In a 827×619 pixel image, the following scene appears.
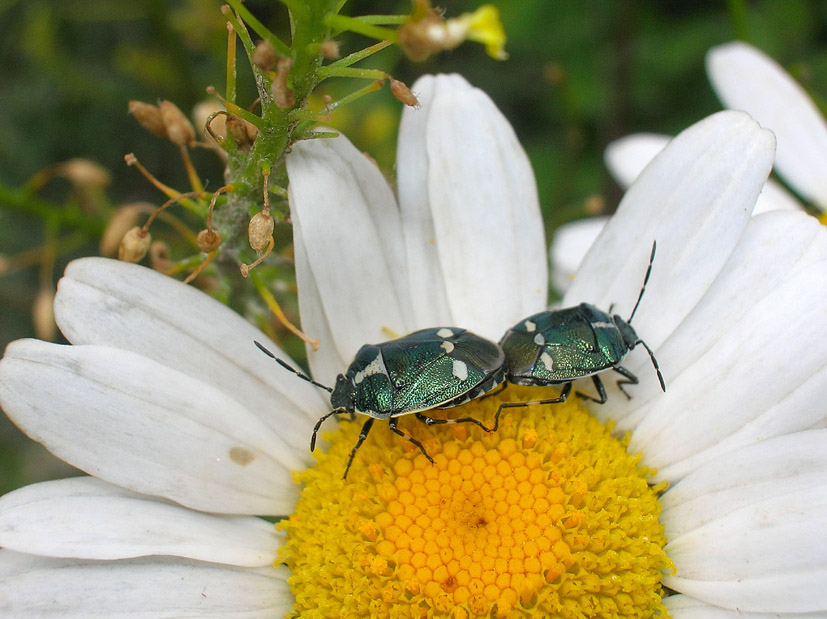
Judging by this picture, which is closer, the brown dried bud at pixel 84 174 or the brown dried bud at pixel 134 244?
the brown dried bud at pixel 134 244

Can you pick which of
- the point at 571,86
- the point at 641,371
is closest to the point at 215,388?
the point at 641,371

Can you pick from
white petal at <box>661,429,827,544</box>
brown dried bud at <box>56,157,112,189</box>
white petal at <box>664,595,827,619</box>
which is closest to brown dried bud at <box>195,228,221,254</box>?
Answer: brown dried bud at <box>56,157,112,189</box>

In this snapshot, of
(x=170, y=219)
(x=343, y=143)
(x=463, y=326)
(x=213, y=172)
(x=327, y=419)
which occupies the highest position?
(x=343, y=143)

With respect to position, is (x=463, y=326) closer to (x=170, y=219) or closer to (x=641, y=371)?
(x=641, y=371)

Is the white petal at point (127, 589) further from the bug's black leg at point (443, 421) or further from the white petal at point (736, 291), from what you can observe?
the white petal at point (736, 291)

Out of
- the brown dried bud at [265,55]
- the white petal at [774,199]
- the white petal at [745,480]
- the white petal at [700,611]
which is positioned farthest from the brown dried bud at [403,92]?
the white petal at [774,199]

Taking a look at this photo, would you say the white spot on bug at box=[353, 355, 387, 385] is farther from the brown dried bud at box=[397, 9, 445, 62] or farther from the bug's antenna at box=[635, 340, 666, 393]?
the brown dried bud at box=[397, 9, 445, 62]
